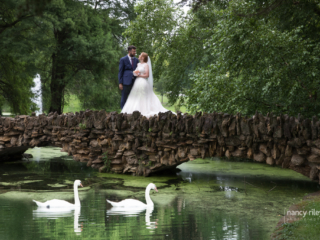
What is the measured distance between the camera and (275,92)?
10.3m

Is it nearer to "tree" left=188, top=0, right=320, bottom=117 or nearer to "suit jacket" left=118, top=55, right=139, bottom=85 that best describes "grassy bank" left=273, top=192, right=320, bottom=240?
"tree" left=188, top=0, right=320, bottom=117

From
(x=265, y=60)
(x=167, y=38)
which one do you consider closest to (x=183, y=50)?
(x=167, y=38)

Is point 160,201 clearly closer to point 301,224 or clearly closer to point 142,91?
point 301,224

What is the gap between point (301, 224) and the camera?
16.4 feet

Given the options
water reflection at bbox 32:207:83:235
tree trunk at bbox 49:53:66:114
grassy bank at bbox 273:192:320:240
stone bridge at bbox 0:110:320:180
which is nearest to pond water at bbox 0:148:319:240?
water reflection at bbox 32:207:83:235

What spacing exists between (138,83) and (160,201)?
4.63 meters

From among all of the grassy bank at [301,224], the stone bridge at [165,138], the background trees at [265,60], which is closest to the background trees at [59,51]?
the stone bridge at [165,138]

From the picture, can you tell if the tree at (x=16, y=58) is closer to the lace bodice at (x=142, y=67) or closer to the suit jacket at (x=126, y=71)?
the suit jacket at (x=126, y=71)

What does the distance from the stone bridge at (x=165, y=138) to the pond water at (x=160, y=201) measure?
0.55 metres

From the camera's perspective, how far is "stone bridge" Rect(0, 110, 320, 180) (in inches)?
297

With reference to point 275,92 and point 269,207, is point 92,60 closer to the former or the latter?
point 275,92

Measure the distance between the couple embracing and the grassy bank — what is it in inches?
220

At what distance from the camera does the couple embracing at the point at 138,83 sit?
10688 millimetres

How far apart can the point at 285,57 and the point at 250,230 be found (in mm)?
5687
